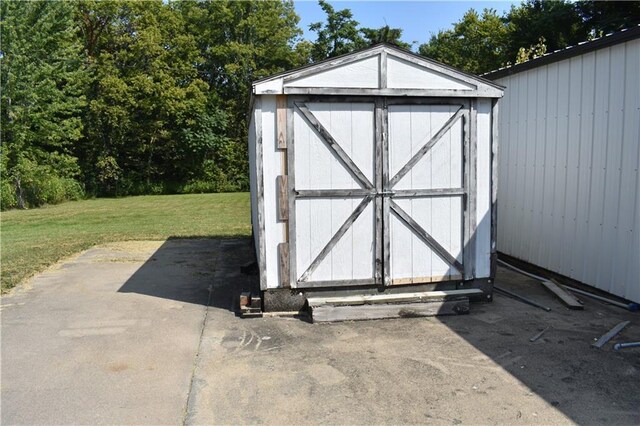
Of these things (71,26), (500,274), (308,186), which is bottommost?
(500,274)

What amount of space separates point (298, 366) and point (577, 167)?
495cm

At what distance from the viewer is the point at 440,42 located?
129 feet

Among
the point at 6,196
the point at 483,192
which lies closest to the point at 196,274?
the point at 483,192

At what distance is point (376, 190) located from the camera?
6.31m

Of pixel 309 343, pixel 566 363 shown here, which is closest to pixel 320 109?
pixel 309 343

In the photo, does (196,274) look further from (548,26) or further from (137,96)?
(137,96)

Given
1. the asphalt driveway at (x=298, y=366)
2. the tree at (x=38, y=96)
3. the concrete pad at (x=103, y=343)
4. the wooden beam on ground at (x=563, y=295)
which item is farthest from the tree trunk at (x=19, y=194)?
the wooden beam on ground at (x=563, y=295)

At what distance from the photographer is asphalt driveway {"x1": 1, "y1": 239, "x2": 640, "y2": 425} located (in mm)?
3793

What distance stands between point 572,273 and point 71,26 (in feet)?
89.0

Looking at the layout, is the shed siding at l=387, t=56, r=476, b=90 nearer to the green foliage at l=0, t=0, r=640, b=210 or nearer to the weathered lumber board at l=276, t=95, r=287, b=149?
the weathered lumber board at l=276, t=95, r=287, b=149

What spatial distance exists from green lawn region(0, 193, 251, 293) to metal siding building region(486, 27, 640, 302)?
7.06 metres

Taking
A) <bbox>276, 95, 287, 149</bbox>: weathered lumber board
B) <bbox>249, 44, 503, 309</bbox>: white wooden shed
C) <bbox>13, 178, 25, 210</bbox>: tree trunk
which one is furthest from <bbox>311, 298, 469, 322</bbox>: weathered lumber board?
<bbox>13, 178, 25, 210</bbox>: tree trunk

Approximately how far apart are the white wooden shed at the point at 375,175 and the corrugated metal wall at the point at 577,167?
1.46 metres

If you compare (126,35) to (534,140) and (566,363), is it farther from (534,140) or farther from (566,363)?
(566,363)
